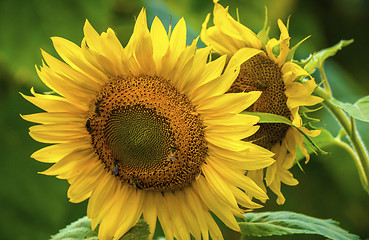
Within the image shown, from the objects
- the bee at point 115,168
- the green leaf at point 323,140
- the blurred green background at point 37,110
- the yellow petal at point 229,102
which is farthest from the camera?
the blurred green background at point 37,110

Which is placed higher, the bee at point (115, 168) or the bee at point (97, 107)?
the bee at point (97, 107)

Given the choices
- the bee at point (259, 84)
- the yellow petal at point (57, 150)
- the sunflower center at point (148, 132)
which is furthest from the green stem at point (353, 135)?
the yellow petal at point (57, 150)

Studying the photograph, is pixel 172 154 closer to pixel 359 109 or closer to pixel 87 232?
pixel 87 232

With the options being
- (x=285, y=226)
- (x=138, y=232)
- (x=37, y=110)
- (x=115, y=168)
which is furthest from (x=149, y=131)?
(x=37, y=110)

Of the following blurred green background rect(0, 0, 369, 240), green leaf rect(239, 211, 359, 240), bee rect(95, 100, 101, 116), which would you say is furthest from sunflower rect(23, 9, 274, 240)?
blurred green background rect(0, 0, 369, 240)

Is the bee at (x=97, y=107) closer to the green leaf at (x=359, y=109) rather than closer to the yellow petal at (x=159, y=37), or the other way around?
the yellow petal at (x=159, y=37)

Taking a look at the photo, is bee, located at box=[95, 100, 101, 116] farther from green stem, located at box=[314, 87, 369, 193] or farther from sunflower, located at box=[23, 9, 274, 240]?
green stem, located at box=[314, 87, 369, 193]
